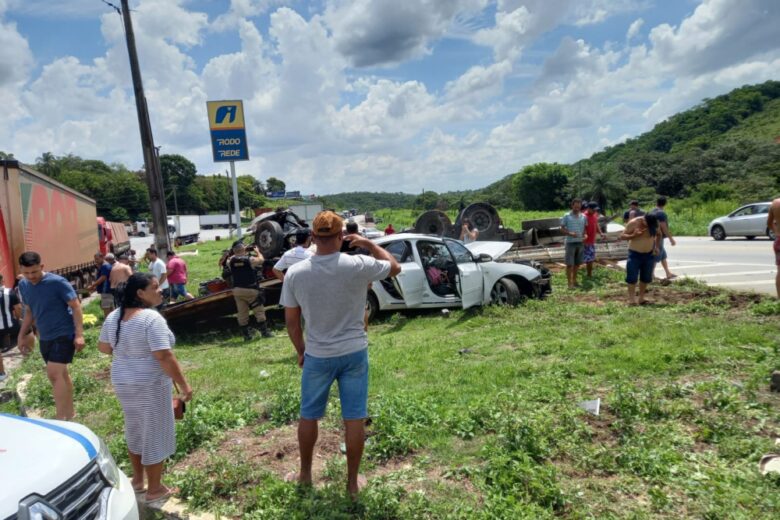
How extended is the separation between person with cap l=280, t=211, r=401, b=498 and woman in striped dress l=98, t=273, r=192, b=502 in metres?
0.88

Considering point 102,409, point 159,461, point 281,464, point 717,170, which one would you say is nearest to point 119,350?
point 159,461

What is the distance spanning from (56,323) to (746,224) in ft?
70.4

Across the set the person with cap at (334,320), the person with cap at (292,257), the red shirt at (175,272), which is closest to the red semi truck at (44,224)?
the red shirt at (175,272)

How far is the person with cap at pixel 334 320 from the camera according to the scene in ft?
9.78

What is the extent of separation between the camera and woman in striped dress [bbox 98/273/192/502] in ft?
10.7

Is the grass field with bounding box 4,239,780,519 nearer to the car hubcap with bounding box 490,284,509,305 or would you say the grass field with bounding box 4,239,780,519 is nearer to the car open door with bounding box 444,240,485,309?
the car open door with bounding box 444,240,485,309

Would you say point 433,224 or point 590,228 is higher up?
point 433,224

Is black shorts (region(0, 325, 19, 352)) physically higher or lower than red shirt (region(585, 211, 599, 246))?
lower

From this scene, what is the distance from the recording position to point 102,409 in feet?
17.7

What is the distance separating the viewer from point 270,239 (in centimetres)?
1234

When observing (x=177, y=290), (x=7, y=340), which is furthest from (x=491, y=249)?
(x=7, y=340)

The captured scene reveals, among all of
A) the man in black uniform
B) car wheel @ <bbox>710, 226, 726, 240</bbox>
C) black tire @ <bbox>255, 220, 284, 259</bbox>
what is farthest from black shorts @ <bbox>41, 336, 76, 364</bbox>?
car wheel @ <bbox>710, 226, 726, 240</bbox>

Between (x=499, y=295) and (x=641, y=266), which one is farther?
(x=499, y=295)

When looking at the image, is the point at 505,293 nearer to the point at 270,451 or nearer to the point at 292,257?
the point at 292,257
